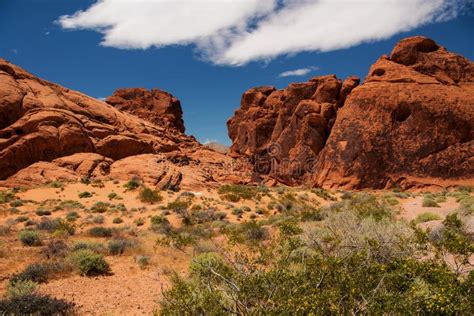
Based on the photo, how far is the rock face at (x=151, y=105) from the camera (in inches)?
2266

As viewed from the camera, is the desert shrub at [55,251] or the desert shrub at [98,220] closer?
the desert shrub at [55,251]

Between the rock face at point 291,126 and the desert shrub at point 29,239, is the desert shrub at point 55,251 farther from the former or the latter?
the rock face at point 291,126

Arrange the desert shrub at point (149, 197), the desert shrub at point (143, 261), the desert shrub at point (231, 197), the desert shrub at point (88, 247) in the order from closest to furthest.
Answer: the desert shrub at point (143, 261)
the desert shrub at point (88, 247)
the desert shrub at point (149, 197)
the desert shrub at point (231, 197)

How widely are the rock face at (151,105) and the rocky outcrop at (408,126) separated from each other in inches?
1279

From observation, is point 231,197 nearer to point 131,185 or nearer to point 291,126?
point 131,185

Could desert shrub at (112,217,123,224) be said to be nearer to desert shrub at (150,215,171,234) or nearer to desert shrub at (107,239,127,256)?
desert shrub at (150,215,171,234)

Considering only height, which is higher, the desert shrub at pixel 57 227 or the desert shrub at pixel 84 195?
the desert shrub at pixel 84 195

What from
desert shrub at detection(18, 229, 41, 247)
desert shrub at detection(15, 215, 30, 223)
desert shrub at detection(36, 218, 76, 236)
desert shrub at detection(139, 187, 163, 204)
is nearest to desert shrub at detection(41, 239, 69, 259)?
desert shrub at detection(18, 229, 41, 247)

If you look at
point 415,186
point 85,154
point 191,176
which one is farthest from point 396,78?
point 85,154

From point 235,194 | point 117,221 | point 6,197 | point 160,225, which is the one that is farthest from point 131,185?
point 160,225

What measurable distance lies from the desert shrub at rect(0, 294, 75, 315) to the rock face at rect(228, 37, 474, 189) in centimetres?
3204

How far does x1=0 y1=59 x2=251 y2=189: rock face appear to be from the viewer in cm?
2875

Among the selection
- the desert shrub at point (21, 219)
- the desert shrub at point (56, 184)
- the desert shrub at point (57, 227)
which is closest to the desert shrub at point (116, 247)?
the desert shrub at point (57, 227)

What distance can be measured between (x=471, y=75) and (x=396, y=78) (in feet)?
29.3
